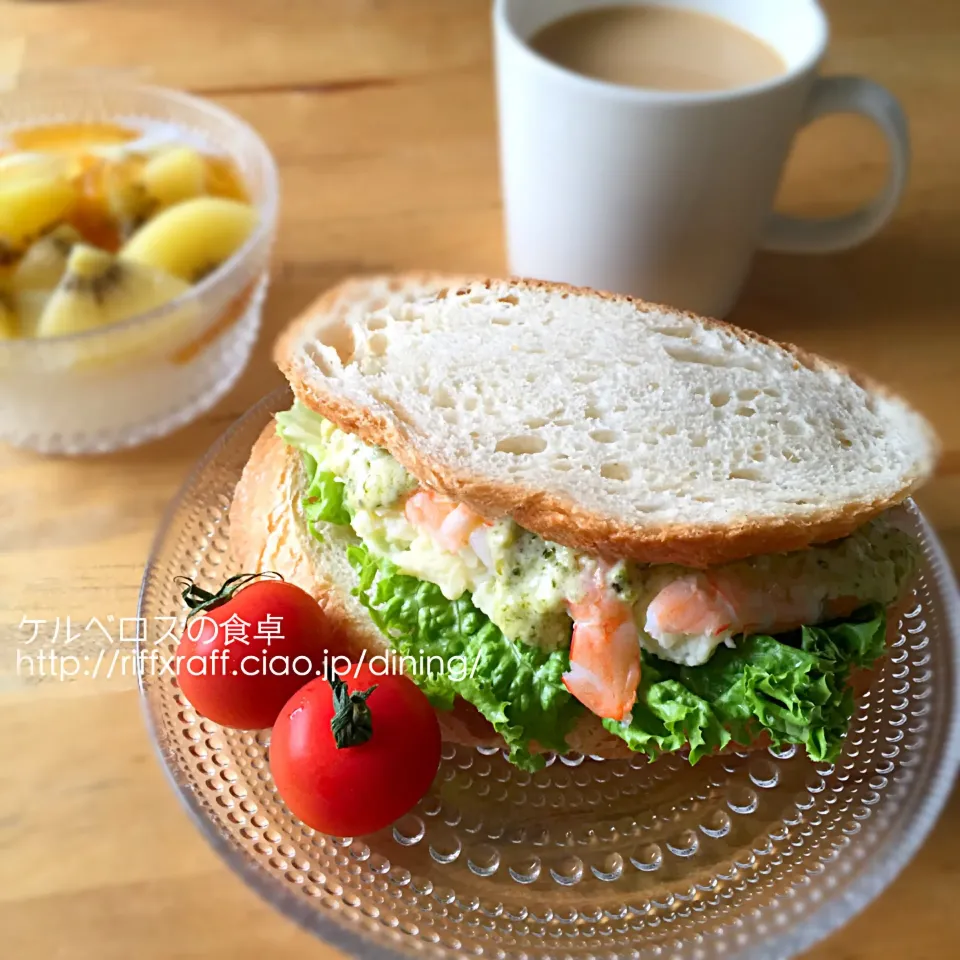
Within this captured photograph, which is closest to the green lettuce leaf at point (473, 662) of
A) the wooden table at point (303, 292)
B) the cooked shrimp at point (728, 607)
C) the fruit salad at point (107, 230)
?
the cooked shrimp at point (728, 607)

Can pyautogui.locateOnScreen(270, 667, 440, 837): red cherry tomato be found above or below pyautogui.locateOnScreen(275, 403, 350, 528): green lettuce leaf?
below

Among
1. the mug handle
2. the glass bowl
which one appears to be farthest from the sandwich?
the mug handle

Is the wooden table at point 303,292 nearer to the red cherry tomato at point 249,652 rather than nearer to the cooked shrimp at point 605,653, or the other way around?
the red cherry tomato at point 249,652

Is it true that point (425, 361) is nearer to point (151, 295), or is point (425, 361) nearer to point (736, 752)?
point (151, 295)

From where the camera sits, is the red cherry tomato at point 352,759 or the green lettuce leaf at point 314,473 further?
the green lettuce leaf at point 314,473

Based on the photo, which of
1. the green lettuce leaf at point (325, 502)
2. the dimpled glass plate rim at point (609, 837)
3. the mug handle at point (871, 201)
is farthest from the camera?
the mug handle at point (871, 201)

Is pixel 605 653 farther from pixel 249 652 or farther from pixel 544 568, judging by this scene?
pixel 249 652

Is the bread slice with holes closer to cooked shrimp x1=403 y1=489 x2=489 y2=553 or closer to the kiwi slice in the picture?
cooked shrimp x1=403 y1=489 x2=489 y2=553
